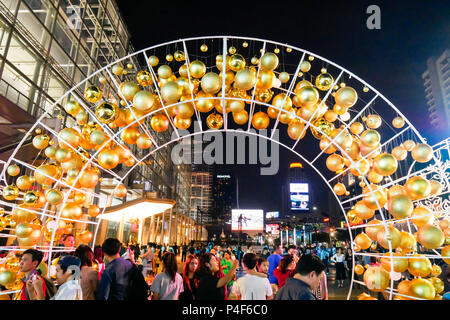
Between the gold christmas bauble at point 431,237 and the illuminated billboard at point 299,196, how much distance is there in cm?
4664

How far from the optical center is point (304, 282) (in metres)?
2.58

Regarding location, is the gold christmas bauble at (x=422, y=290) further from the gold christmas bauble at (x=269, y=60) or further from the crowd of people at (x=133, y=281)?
the gold christmas bauble at (x=269, y=60)

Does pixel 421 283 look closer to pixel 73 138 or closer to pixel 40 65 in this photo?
pixel 73 138

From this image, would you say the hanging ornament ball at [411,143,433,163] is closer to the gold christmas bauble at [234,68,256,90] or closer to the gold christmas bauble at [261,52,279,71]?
the gold christmas bauble at [261,52,279,71]

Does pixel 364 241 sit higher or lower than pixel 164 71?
lower

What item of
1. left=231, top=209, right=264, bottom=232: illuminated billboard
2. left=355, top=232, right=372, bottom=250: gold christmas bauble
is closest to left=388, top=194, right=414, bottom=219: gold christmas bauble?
Answer: left=355, top=232, right=372, bottom=250: gold christmas bauble

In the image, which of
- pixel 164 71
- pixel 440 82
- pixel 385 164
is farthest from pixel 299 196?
pixel 440 82

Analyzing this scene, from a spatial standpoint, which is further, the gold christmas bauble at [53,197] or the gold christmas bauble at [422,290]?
the gold christmas bauble at [53,197]

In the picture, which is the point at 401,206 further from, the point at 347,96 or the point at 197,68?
the point at 197,68

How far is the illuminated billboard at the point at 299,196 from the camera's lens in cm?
4881

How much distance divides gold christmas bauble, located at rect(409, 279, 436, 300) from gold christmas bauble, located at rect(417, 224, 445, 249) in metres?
0.48

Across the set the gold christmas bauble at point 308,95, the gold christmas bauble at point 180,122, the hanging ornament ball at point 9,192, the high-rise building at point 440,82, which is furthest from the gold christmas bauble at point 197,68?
the high-rise building at point 440,82

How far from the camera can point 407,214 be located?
3.51 metres

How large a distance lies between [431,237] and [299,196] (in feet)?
157
